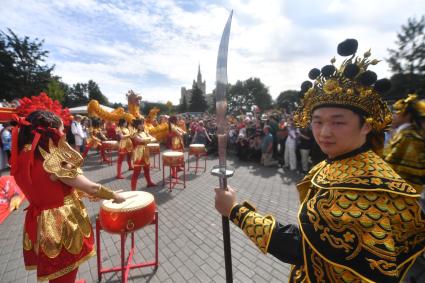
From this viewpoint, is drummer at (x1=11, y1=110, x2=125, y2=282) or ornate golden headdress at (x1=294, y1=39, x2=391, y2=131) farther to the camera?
drummer at (x1=11, y1=110, x2=125, y2=282)

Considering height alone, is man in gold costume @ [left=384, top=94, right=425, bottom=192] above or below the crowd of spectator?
above

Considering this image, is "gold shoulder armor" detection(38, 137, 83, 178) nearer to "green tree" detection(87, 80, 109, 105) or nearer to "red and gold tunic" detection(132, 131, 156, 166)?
"red and gold tunic" detection(132, 131, 156, 166)

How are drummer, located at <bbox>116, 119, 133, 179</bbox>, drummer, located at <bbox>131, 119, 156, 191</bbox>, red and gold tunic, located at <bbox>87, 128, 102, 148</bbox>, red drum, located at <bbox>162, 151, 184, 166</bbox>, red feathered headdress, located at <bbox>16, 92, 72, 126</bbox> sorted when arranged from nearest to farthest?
1. red feathered headdress, located at <bbox>16, 92, 72, 126</bbox>
2. drummer, located at <bbox>131, 119, 156, 191</bbox>
3. red drum, located at <bbox>162, 151, 184, 166</bbox>
4. drummer, located at <bbox>116, 119, 133, 179</bbox>
5. red and gold tunic, located at <bbox>87, 128, 102, 148</bbox>

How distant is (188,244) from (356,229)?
3.43 m

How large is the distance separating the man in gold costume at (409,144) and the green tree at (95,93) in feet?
178

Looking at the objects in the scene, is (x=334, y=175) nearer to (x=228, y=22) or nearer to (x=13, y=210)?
(x=228, y=22)

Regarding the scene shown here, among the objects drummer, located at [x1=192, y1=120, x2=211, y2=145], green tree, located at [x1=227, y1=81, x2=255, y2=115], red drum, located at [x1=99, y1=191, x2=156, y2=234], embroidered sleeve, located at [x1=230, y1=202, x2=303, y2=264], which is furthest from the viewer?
green tree, located at [x1=227, y1=81, x2=255, y2=115]

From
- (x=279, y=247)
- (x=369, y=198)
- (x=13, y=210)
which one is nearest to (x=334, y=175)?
(x=369, y=198)

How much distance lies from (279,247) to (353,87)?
3.49ft

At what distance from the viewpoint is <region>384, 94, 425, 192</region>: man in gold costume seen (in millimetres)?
2867

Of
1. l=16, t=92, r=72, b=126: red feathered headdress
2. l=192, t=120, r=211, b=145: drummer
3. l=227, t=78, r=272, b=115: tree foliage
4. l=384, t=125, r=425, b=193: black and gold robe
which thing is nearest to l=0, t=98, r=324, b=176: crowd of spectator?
l=192, t=120, r=211, b=145: drummer

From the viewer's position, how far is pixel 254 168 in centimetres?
975

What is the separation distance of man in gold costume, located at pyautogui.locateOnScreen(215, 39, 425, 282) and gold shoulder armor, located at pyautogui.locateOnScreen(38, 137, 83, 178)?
151 cm

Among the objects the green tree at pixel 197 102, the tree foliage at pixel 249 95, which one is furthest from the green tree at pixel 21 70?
the tree foliage at pixel 249 95
